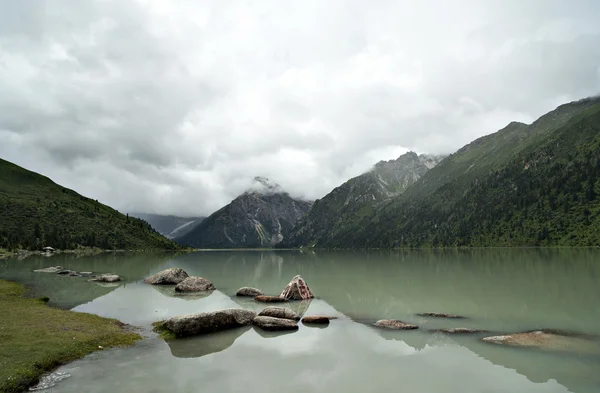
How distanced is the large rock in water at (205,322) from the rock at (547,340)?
1826 centimetres

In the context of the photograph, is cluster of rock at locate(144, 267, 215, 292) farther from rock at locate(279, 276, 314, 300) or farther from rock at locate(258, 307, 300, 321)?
rock at locate(258, 307, 300, 321)

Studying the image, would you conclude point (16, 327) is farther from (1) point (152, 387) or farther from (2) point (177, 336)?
(1) point (152, 387)

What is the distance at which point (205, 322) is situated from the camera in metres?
25.9

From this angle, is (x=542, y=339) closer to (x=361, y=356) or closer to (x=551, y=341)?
(x=551, y=341)

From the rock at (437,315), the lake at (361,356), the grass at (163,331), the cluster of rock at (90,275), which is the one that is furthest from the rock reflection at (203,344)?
the cluster of rock at (90,275)

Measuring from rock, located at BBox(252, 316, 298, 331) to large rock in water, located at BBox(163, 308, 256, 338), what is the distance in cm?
147

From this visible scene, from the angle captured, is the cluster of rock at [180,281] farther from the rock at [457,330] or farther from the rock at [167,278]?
the rock at [457,330]

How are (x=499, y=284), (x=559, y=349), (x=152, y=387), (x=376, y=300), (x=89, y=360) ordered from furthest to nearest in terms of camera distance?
(x=499, y=284) < (x=376, y=300) < (x=559, y=349) < (x=89, y=360) < (x=152, y=387)

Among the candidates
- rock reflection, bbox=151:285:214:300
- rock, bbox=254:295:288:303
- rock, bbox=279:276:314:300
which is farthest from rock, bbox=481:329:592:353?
rock reflection, bbox=151:285:214:300

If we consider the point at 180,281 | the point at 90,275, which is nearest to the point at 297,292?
the point at 180,281

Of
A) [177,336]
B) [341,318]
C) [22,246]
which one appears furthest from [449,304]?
[22,246]

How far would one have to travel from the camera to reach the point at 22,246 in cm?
17388

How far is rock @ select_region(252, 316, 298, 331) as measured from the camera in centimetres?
2698

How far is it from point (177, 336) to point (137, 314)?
442 inches
